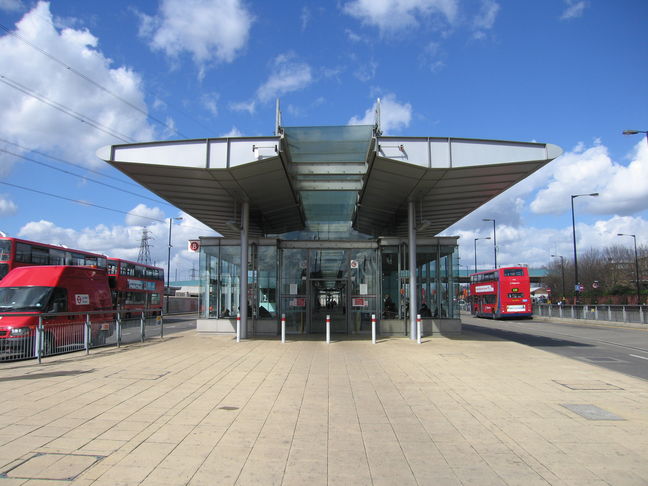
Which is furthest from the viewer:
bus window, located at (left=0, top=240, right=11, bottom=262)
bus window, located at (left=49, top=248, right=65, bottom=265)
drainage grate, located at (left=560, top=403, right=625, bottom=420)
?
bus window, located at (left=49, top=248, right=65, bottom=265)

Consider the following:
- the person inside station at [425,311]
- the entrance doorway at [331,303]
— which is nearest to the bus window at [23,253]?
the entrance doorway at [331,303]

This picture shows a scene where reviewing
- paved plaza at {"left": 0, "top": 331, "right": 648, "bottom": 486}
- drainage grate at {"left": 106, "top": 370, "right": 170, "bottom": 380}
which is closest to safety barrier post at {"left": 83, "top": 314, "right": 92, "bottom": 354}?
paved plaza at {"left": 0, "top": 331, "right": 648, "bottom": 486}

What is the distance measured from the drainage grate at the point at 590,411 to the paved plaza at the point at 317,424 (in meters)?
0.03

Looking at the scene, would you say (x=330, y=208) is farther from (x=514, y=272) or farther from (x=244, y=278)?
(x=514, y=272)

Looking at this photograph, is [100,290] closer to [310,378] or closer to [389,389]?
[310,378]

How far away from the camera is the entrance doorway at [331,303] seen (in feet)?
62.1

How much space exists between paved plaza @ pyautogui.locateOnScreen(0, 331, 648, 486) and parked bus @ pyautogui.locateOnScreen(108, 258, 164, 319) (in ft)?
58.7

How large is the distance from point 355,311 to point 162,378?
421 inches

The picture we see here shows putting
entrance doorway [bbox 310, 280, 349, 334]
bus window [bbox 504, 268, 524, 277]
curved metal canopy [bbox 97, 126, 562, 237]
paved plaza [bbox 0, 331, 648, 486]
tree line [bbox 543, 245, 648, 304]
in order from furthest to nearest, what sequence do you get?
tree line [bbox 543, 245, 648, 304] < bus window [bbox 504, 268, 524, 277] < entrance doorway [bbox 310, 280, 349, 334] < curved metal canopy [bbox 97, 126, 562, 237] < paved plaza [bbox 0, 331, 648, 486]

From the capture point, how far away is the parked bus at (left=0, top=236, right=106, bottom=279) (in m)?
18.7

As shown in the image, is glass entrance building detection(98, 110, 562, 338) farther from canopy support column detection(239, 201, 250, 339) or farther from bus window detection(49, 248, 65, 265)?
bus window detection(49, 248, 65, 265)

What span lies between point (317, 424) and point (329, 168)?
10.3 metres

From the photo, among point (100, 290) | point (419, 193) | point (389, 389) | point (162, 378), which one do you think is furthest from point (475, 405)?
point (100, 290)

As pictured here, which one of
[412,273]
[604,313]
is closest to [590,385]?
[412,273]
